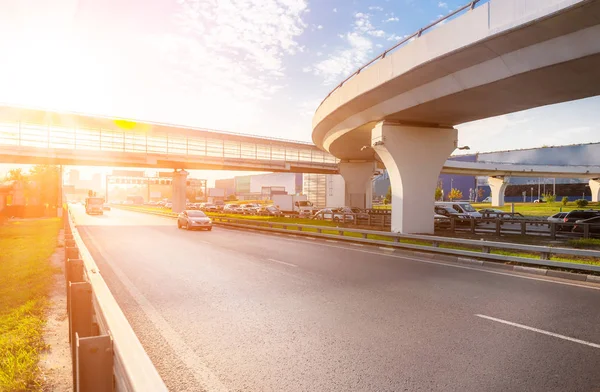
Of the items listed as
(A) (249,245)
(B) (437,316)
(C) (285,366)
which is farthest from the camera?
(A) (249,245)

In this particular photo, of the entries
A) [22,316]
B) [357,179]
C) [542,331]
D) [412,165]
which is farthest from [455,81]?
[357,179]

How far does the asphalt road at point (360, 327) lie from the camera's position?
437 centimetres

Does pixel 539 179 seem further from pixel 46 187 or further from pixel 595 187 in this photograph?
pixel 46 187

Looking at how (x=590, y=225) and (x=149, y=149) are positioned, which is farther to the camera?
(x=149, y=149)

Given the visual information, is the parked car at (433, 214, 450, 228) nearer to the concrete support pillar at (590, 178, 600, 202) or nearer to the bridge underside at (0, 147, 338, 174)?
the bridge underside at (0, 147, 338, 174)

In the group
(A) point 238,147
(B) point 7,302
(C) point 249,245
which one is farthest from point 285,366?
(A) point 238,147

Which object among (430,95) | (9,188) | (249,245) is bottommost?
(249,245)

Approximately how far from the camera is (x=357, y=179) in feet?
138

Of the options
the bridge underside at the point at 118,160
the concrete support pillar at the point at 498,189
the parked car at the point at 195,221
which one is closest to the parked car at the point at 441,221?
the parked car at the point at 195,221

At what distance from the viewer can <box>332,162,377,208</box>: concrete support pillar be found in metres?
41.6

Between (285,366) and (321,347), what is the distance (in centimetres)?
76

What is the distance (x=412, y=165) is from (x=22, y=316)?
17386 millimetres

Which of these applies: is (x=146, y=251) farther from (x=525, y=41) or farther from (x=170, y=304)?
(x=525, y=41)

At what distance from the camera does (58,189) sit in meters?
49.6
